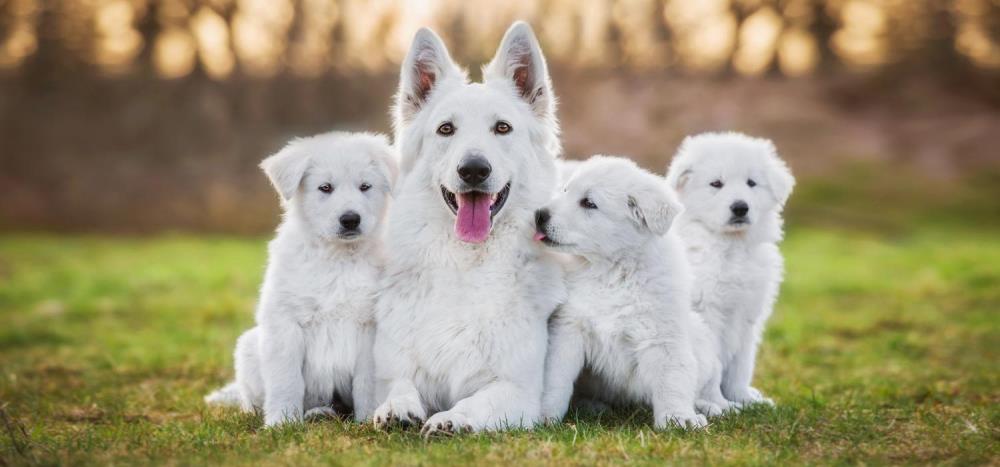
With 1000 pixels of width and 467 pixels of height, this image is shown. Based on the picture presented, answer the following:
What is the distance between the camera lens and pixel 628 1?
86.5 ft

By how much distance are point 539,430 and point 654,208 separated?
4.46 ft

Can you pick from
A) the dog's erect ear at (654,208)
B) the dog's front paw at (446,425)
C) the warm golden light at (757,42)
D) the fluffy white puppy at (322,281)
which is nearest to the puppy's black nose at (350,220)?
the fluffy white puppy at (322,281)

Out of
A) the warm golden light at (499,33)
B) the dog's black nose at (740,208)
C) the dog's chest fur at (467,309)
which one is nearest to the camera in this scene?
the dog's chest fur at (467,309)

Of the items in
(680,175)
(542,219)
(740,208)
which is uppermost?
(680,175)

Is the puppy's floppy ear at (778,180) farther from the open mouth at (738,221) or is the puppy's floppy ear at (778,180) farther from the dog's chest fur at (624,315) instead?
the dog's chest fur at (624,315)

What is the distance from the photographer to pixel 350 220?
17.2 ft

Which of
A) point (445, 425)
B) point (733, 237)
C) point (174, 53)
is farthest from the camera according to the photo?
point (174, 53)

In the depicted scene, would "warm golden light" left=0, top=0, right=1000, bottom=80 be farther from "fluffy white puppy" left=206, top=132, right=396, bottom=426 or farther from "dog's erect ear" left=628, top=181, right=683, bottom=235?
"dog's erect ear" left=628, top=181, right=683, bottom=235

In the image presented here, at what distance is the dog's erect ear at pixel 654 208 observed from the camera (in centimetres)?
523

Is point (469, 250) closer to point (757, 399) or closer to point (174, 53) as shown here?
point (757, 399)

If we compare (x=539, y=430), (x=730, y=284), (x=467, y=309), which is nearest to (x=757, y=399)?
(x=730, y=284)

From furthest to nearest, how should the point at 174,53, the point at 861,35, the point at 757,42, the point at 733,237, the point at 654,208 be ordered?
the point at 861,35 → the point at 757,42 → the point at 174,53 → the point at 733,237 → the point at 654,208

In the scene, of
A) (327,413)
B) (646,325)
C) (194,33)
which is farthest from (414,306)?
(194,33)

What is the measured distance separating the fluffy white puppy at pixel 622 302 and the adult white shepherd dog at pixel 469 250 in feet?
0.42
